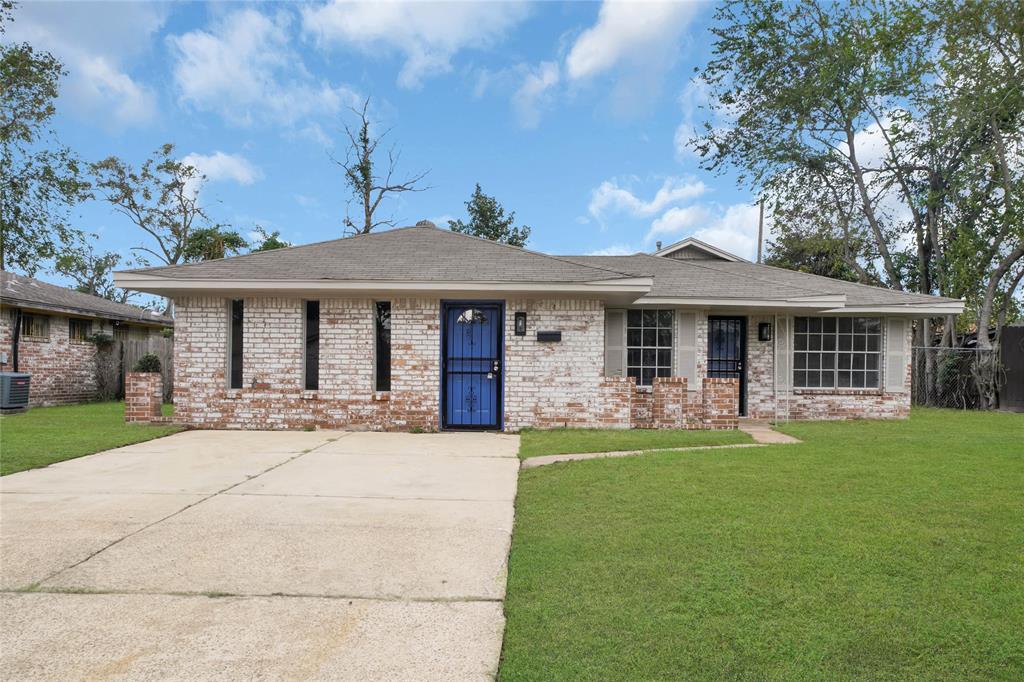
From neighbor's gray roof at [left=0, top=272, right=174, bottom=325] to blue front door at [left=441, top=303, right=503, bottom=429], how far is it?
10.5 metres

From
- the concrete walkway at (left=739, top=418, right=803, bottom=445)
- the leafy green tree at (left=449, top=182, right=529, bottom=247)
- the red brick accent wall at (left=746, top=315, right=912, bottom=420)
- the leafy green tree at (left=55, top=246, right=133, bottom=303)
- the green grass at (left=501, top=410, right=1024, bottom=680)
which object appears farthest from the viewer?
the leafy green tree at (left=55, top=246, right=133, bottom=303)

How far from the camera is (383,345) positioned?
9906 mm

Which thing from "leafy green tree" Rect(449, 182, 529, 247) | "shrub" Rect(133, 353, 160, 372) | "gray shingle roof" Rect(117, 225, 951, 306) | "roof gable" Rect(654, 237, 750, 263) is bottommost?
"shrub" Rect(133, 353, 160, 372)

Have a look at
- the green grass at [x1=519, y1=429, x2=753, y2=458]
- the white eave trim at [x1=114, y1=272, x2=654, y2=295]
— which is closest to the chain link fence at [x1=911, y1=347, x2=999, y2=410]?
the green grass at [x1=519, y1=429, x2=753, y2=458]

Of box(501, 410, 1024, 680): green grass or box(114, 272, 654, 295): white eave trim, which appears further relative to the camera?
box(114, 272, 654, 295): white eave trim

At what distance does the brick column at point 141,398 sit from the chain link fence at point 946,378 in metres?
17.7

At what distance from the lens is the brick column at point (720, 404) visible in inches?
391

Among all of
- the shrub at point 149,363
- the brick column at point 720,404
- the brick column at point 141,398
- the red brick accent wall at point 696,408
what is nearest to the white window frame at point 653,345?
the red brick accent wall at point 696,408

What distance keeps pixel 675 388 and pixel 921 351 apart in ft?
35.9

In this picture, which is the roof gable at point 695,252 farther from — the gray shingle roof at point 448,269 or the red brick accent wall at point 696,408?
the red brick accent wall at point 696,408

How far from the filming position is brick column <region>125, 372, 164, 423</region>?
1002 centimetres

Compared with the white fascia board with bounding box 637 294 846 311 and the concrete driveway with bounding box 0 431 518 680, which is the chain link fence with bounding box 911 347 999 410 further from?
the concrete driveway with bounding box 0 431 518 680

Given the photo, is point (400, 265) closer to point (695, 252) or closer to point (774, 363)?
point (774, 363)

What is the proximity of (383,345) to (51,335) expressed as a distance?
10552mm
